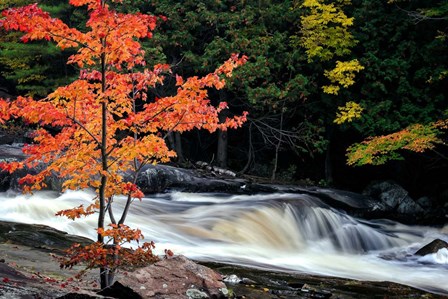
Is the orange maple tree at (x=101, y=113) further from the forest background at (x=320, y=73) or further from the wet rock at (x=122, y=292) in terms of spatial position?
the forest background at (x=320, y=73)

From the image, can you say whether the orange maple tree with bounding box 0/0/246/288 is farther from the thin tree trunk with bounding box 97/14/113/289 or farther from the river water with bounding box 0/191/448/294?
the river water with bounding box 0/191/448/294

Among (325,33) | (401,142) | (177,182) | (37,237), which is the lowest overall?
(37,237)

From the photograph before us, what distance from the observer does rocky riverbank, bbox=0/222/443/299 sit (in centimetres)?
468

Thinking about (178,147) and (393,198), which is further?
(178,147)

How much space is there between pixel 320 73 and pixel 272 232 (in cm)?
890

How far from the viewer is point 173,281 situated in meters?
5.51

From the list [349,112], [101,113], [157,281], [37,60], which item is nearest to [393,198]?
[349,112]

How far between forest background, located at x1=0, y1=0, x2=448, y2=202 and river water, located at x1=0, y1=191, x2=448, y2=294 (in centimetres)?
300

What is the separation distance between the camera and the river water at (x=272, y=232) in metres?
9.86

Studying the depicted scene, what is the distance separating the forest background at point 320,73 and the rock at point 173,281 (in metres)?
10.7

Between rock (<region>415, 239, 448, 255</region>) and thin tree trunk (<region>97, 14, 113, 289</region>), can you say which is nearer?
thin tree trunk (<region>97, 14, 113, 289</region>)

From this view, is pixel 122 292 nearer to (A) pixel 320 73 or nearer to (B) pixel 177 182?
(B) pixel 177 182

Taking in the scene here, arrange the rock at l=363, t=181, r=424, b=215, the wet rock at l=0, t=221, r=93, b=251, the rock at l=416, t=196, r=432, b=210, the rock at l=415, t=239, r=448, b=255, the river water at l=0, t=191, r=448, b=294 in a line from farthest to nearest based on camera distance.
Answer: the rock at l=416, t=196, r=432, b=210 < the rock at l=363, t=181, r=424, b=215 < the rock at l=415, t=239, r=448, b=255 < the river water at l=0, t=191, r=448, b=294 < the wet rock at l=0, t=221, r=93, b=251

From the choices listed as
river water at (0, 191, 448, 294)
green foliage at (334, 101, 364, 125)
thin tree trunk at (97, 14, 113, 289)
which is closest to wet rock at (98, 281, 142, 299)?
thin tree trunk at (97, 14, 113, 289)
